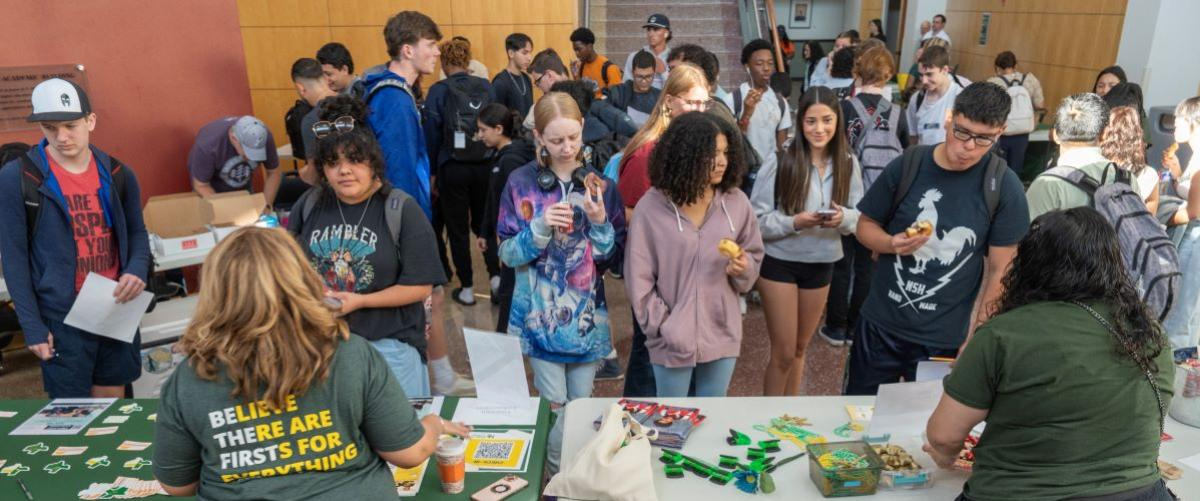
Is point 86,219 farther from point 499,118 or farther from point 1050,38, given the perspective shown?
point 1050,38

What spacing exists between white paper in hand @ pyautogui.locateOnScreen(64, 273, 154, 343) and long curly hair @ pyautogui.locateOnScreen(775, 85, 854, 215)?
2633 mm

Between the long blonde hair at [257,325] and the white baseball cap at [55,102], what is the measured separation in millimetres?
1655

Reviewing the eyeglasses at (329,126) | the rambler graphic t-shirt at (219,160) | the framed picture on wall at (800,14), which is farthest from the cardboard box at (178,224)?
the framed picture on wall at (800,14)

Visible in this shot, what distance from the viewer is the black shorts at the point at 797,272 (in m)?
3.17

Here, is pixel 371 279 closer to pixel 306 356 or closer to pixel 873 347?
pixel 306 356

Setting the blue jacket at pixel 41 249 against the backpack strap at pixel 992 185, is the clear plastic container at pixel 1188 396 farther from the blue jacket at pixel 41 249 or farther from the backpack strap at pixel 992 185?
the blue jacket at pixel 41 249

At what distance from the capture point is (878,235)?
8.89ft

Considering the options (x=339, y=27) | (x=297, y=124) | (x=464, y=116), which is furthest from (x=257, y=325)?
(x=339, y=27)

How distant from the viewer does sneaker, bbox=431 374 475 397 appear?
393cm

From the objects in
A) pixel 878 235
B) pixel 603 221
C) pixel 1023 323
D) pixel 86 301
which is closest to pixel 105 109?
pixel 86 301

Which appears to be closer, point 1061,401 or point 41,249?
point 1061,401

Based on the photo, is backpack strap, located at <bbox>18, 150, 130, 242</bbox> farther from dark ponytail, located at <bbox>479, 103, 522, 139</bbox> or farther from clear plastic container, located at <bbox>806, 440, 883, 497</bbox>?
clear plastic container, located at <bbox>806, 440, 883, 497</bbox>

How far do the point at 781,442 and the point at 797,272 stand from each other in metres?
1.09

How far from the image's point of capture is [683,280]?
2.63m
